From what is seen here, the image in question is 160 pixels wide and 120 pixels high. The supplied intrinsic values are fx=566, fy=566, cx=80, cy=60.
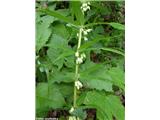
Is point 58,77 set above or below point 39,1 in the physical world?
below

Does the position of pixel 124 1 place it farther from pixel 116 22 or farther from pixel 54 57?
pixel 54 57

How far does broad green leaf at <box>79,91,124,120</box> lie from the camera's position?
1.22 meters

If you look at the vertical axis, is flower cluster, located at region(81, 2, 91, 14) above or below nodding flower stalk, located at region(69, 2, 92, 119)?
above

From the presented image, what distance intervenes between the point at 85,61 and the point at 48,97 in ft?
0.39

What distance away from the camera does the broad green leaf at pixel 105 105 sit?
122 centimetres

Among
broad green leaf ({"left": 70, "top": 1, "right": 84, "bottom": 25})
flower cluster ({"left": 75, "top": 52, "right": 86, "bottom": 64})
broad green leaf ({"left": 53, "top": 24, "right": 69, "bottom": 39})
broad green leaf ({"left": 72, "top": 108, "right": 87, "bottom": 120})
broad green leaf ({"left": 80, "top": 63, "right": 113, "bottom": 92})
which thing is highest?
broad green leaf ({"left": 70, "top": 1, "right": 84, "bottom": 25})

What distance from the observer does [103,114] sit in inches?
48.2

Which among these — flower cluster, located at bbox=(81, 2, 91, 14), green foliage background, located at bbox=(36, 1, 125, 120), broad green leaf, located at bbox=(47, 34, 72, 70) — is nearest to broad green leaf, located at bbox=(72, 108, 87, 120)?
green foliage background, located at bbox=(36, 1, 125, 120)

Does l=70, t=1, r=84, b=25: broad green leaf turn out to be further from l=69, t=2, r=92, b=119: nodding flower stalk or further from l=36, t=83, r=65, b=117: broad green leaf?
l=36, t=83, r=65, b=117: broad green leaf

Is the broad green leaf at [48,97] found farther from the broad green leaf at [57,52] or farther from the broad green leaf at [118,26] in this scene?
the broad green leaf at [118,26]
